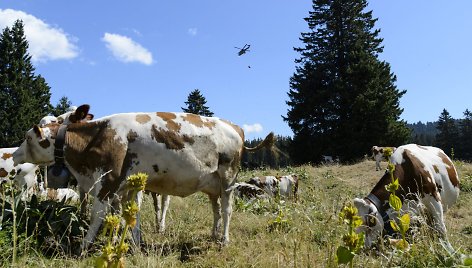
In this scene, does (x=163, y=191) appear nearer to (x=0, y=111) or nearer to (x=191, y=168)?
(x=191, y=168)

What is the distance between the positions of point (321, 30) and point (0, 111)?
1206 inches

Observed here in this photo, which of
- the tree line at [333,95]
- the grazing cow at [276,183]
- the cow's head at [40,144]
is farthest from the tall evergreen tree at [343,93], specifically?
the cow's head at [40,144]

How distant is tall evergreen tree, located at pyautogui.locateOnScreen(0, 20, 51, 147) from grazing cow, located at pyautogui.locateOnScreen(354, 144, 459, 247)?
35.3 meters

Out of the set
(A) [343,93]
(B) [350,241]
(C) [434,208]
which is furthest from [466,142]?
(B) [350,241]

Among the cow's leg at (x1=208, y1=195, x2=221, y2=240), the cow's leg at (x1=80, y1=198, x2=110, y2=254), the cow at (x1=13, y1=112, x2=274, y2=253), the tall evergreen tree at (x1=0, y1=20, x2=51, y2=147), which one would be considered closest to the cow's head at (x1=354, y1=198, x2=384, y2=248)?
the cow at (x1=13, y1=112, x2=274, y2=253)

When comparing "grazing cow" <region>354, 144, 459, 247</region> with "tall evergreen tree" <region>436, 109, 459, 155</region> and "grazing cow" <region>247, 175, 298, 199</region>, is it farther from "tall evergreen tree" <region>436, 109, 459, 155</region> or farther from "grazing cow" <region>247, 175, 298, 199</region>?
"tall evergreen tree" <region>436, 109, 459, 155</region>

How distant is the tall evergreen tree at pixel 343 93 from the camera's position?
28.5 m

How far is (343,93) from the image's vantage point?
29766mm

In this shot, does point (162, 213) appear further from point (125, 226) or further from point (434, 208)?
point (125, 226)

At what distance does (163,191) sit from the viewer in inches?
208

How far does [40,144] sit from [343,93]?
27.1 meters

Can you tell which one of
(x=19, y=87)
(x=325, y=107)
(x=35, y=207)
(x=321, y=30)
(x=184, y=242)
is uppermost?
(x=321, y=30)

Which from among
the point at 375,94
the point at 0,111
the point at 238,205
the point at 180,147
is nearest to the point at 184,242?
the point at 180,147

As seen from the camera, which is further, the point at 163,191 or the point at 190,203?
the point at 190,203
